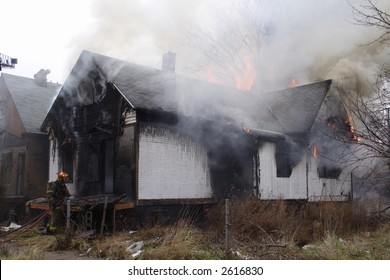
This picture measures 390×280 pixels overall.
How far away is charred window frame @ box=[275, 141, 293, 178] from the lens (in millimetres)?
15758

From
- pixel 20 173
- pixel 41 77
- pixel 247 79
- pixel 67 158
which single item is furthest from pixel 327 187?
pixel 41 77

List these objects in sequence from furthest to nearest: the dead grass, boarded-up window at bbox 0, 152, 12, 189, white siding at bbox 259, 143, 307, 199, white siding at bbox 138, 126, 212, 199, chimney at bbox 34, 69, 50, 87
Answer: chimney at bbox 34, 69, 50, 87 < boarded-up window at bbox 0, 152, 12, 189 < white siding at bbox 259, 143, 307, 199 < white siding at bbox 138, 126, 212, 199 < the dead grass

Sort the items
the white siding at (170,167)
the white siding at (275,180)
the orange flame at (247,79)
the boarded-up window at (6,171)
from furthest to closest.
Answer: the orange flame at (247,79)
the boarded-up window at (6,171)
the white siding at (275,180)
the white siding at (170,167)

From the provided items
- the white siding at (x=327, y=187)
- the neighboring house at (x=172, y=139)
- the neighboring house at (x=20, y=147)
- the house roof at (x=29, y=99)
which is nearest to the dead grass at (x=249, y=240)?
the neighboring house at (x=172, y=139)

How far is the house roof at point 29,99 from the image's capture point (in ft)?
57.4

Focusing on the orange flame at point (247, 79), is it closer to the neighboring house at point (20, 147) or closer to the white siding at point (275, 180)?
the white siding at point (275, 180)

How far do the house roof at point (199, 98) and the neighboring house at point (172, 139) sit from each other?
1.7 inches

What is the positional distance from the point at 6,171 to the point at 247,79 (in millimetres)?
11432

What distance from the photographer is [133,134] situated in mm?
12266

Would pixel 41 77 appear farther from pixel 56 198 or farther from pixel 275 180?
pixel 275 180

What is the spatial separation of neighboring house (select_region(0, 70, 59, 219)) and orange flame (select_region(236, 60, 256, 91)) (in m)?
9.00

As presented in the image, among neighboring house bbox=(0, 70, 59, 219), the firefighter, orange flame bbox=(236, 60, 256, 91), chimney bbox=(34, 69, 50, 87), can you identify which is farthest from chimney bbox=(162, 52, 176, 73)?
chimney bbox=(34, 69, 50, 87)

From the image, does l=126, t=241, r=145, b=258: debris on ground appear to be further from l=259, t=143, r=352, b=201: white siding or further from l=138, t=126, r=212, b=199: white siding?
l=259, t=143, r=352, b=201: white siding

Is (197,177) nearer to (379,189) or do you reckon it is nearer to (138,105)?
(138,105)
